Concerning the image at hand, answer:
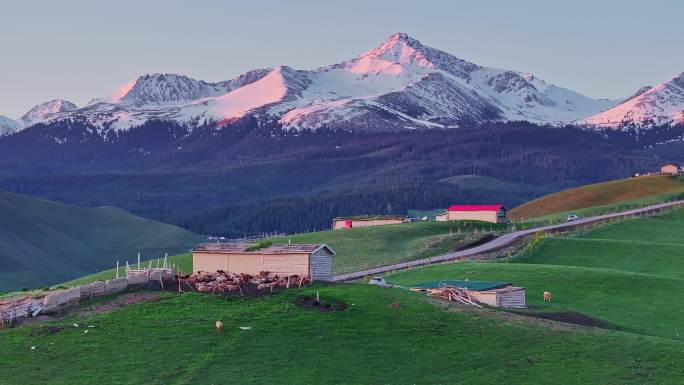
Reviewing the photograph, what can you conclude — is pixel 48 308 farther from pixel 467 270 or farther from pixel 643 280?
pixel 643 280

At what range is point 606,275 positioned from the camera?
101m

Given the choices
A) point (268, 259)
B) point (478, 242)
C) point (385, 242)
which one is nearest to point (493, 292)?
point (268, 259)

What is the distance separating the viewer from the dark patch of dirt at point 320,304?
7062 cm

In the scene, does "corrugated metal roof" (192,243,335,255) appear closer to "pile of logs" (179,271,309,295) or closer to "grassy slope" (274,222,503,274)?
"pile of logs" (179,271,309,295)

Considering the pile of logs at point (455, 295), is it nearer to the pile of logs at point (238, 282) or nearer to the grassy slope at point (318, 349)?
the grassy slope at point (318, 349)

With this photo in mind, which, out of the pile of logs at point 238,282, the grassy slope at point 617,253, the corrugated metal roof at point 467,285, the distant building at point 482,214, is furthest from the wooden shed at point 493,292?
the distant building at point 482,214

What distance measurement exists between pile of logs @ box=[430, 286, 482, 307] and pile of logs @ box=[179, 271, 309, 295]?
9.60 meters

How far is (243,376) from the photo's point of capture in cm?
5903

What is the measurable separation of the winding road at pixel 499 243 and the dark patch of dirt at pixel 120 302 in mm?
26574

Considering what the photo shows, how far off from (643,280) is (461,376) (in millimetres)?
42863

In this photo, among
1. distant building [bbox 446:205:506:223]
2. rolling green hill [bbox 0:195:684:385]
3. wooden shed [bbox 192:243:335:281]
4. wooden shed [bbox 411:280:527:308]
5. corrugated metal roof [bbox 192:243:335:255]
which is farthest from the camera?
distant building [bbox 446:205:506:223]

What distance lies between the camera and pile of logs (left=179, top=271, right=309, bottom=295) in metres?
74.4

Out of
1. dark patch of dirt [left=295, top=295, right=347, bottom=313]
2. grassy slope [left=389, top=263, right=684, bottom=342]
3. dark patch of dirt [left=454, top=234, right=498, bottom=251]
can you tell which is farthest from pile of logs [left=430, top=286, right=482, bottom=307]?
dark patch of dirt [left=454, top=234, right=498, bottom=251]

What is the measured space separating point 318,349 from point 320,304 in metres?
8.01
